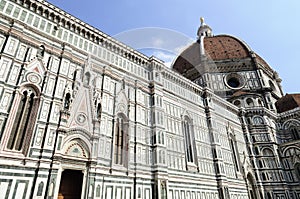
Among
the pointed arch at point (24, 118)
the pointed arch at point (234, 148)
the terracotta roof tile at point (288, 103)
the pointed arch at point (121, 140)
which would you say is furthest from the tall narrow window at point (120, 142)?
the terracotta roof tile at point (288, 103)

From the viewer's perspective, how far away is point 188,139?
18.5m

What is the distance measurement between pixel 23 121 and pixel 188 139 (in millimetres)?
13527

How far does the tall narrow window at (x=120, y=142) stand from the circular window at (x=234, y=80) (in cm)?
2465

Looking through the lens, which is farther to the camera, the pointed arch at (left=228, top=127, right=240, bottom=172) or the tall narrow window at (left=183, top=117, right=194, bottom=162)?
the pointed arch at (left=228, top=127, right=240, bottom=172)

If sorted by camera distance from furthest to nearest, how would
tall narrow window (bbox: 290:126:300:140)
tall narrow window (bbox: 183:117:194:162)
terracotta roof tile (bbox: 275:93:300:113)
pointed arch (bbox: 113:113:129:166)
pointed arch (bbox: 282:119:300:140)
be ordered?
terracotta roof tile (bbox: 275:93:300:113) < pointed arch (bbox: 282:119:300:140) < tall narrow window (bbox: 290:126:300:140) < tall narrow window (bbox: 183:117:194:162) < pointed arch (bbox: 113:113:129:166)

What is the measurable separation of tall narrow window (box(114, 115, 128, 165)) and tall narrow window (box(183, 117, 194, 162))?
22.1 ft

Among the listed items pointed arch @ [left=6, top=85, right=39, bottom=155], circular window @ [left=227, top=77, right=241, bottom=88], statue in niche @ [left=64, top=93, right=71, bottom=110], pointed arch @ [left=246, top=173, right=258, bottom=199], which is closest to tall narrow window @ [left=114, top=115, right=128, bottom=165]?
statue in niche @ [left=64, top=93, right=71, bottom=110]

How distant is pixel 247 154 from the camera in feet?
80.7

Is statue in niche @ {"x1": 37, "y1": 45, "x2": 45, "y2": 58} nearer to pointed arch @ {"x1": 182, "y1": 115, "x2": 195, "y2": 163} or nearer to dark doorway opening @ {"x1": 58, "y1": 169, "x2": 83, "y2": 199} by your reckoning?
dark doorway opening @ {"x1": 58, "y1": 169, "x2": 83, "y2": 199}

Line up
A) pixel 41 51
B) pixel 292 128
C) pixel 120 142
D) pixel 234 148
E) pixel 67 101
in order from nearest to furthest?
1. pixel 67 101
2. pixel 41 51
3. pixel 120 142
4. pixel 234 148
5. pixel 292 128

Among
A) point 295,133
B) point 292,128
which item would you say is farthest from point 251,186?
point 292,128

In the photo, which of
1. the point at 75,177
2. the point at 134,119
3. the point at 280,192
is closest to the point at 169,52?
the point at 134,119

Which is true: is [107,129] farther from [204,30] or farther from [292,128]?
[204,30]

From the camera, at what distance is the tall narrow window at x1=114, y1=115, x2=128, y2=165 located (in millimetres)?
12939
